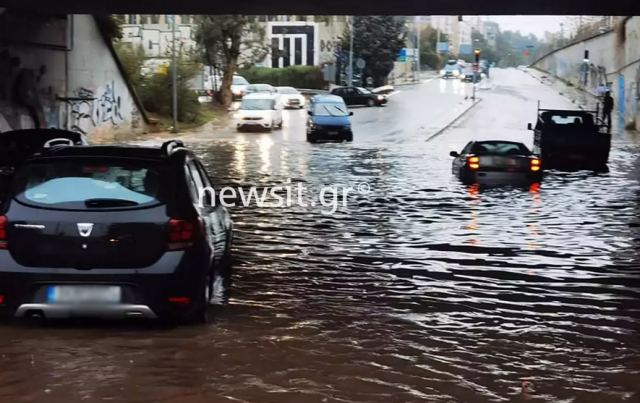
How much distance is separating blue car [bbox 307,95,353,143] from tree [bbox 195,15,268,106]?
16.8 meters

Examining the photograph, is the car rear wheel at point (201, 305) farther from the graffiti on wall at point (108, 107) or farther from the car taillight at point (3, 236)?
the graffiti on wall at point (108, 107)

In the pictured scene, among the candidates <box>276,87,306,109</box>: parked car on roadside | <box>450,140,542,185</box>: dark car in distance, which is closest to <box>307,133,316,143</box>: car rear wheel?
<box>450,140,542,185</box>: dark car in distance

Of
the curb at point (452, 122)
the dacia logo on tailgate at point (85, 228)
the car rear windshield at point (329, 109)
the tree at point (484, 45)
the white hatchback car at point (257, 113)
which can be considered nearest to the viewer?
the dacia logo on tailgate at point (85, 228)

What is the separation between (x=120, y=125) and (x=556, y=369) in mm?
33271

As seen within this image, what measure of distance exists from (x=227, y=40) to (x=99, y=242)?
1948 inches

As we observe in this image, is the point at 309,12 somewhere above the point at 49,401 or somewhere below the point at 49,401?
above

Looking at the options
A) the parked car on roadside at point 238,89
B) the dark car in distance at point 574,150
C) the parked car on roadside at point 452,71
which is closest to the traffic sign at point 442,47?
the parked car on roadside at point 452,71

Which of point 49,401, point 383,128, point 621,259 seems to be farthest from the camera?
point 383,128

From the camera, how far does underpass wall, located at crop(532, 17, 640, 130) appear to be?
4369 cm

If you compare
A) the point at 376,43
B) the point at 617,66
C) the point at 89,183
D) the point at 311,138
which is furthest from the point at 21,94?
the point at 376,43

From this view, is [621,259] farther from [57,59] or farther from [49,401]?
[57,59]

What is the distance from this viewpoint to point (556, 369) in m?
6.56

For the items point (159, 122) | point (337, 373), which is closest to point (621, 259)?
point (337, 373)

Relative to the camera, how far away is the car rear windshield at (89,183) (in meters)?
6.97
